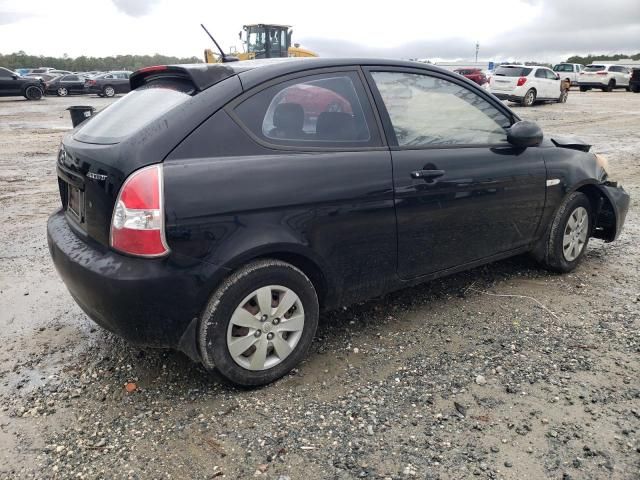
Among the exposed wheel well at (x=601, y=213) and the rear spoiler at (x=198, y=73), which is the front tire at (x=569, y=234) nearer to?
the exposed wheel well at (x=601, y=213)

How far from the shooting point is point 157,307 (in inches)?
95.9

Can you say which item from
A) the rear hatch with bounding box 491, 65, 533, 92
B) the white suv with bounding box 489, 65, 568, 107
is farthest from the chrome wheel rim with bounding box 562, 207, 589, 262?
the rear hatch with bounding box 491, 65, 533, 92

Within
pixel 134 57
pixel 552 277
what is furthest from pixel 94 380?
pixel 134 57

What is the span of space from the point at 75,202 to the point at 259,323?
3.92 ft

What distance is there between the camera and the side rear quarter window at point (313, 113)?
271 cm

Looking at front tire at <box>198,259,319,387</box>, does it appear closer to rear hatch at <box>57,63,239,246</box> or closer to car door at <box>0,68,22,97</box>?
rear hatch at <box>57,63,239,246</box>

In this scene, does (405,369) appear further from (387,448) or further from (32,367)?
(32,367)

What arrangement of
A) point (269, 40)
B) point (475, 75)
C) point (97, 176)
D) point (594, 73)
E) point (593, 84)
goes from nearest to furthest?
point (97, 176) < point (269, 40) < point (475, 75) < point (594, 73) < point (593, 84)

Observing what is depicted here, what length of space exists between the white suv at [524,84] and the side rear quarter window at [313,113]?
65.4ft

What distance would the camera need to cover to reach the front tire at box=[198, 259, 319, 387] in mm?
2551

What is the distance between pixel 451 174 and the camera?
3285 mm

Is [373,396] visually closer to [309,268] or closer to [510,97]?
[309,268]

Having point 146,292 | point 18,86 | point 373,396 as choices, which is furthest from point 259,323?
point 18,86

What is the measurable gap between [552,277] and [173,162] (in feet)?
10.5
